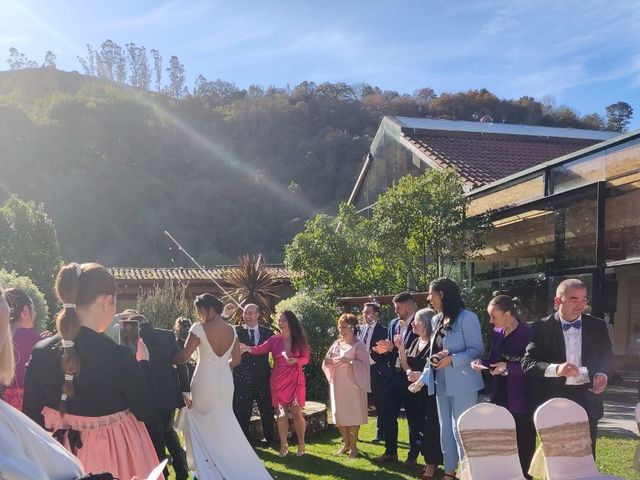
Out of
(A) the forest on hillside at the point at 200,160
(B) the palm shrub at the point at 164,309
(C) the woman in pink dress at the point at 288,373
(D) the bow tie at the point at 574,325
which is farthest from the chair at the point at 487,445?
(A) the forest on hillside at the point at 200,160

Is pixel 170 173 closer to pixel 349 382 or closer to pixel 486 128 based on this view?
pixel 486 128

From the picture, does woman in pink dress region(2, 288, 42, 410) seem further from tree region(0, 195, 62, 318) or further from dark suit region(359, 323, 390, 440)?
tree region(0, 195, 62, 318)

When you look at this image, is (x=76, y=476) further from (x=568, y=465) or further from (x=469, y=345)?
(x=469, y=345)

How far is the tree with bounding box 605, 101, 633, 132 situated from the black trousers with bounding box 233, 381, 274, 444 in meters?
35.5

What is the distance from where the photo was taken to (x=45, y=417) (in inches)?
130

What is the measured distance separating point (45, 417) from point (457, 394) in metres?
3.73

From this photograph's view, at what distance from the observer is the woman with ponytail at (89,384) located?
3121 millimetres

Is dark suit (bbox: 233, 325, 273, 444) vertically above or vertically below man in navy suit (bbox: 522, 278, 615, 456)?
below

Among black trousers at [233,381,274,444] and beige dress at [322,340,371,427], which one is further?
black trousers at [233,381,274,444]

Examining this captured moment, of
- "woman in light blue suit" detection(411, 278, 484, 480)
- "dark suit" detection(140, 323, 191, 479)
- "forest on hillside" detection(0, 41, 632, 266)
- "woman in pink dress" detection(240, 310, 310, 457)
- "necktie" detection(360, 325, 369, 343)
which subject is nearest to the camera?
"woman in light blue suit" detection(411, 278, 484, 480)

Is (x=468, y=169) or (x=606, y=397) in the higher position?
(x=468, y=169)

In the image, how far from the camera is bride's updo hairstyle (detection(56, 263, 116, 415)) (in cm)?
311

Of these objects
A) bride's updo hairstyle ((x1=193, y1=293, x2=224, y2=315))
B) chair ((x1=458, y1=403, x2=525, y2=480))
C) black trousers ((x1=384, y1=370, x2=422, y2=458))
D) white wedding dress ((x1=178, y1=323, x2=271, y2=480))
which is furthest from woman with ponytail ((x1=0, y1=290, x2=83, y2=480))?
black trousers ((x1=384, y1=370, x2=422, y2=458))

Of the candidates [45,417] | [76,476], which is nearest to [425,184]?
[45,417]
